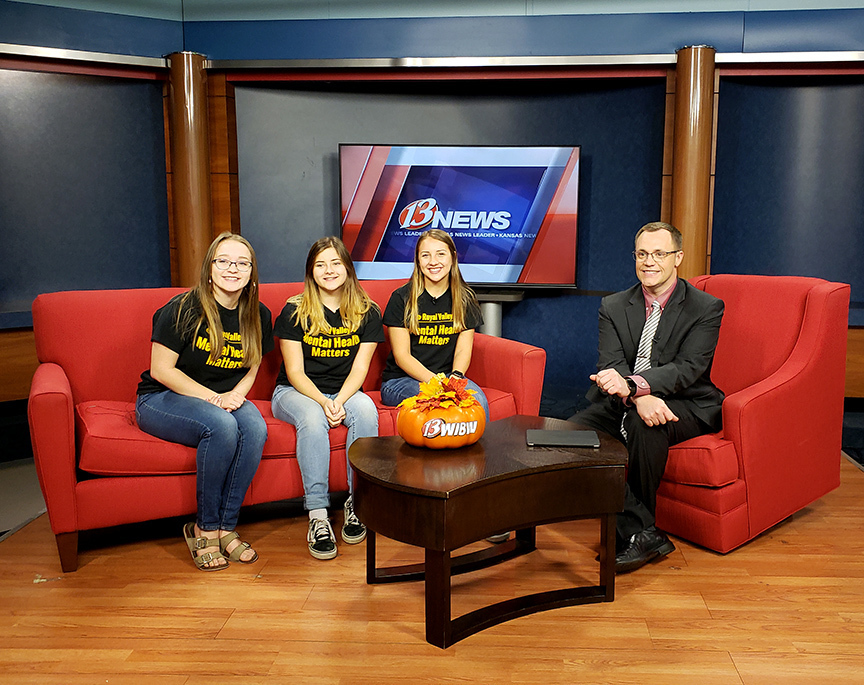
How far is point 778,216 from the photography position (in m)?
4.73

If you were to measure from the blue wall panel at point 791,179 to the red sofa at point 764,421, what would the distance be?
69.4 inches

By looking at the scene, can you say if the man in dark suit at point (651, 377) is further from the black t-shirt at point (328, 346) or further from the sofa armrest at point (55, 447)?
the sofa armrest at point (55, 447)

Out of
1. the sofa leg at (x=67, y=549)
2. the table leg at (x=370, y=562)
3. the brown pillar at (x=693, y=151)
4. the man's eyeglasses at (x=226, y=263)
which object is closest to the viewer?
the table leg at (x=370, y=562)

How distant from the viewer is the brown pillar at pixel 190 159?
445 centimetres

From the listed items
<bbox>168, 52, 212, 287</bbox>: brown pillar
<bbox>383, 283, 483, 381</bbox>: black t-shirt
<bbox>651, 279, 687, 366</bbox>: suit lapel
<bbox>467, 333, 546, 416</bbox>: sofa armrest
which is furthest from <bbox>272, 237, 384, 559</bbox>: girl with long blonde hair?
<bbox>168, 52, 212, 287</bbox>: brown pillar

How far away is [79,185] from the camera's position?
4.62m

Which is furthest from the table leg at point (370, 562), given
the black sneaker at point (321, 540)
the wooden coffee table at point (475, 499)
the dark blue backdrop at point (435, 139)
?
the dark blue backdrop at point (435, 139)

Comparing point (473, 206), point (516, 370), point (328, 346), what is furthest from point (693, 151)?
point (328, 346)

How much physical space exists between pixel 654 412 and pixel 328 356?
4.25ft

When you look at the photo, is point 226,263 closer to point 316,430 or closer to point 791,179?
point 316,430

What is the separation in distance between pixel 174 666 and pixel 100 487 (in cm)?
85

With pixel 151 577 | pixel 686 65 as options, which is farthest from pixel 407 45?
pixel 151 577

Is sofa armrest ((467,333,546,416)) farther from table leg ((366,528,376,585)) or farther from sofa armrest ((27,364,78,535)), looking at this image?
sofa armrest ((27,364,78,535))

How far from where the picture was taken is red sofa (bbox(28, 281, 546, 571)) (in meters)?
2.53
